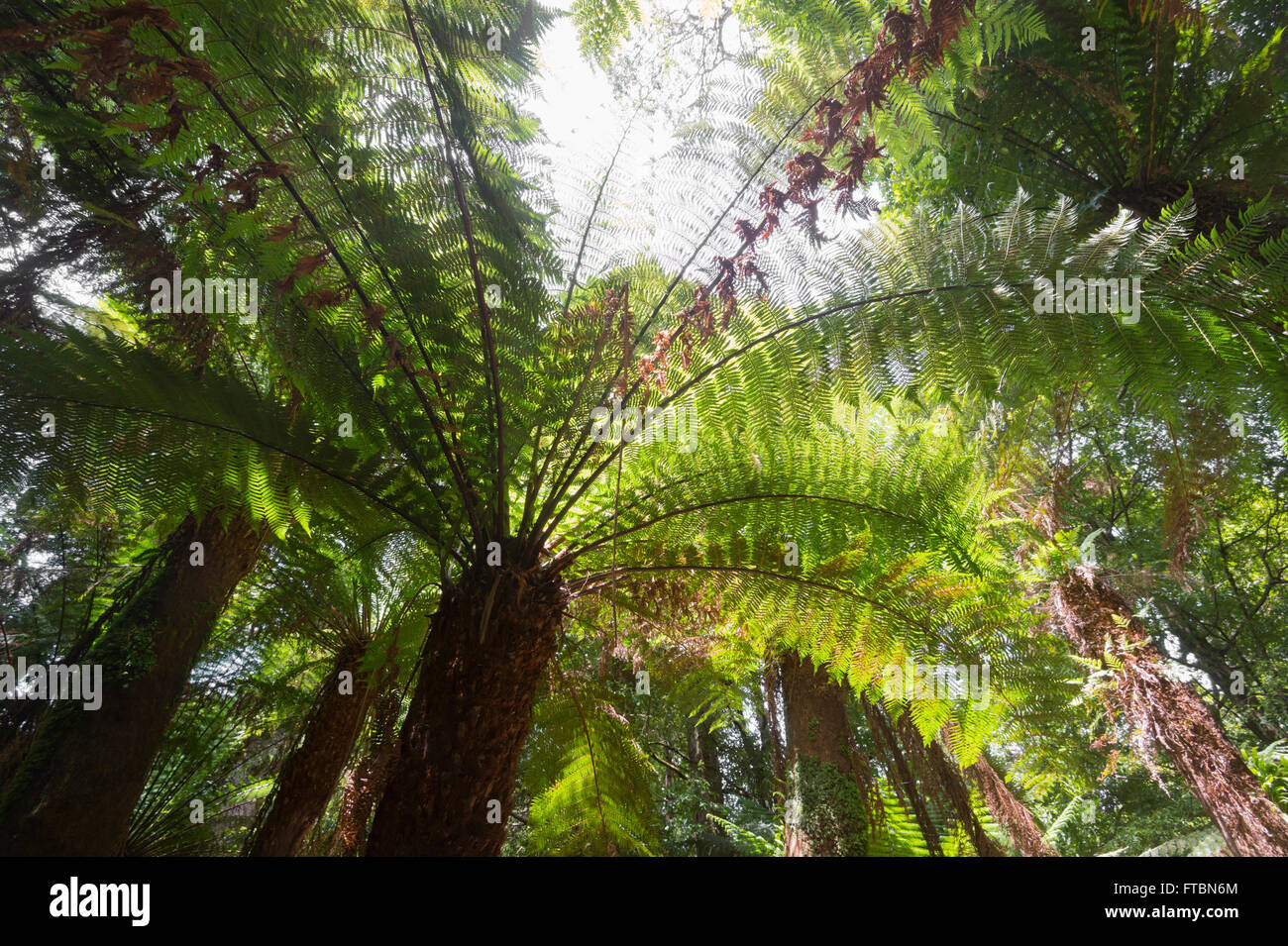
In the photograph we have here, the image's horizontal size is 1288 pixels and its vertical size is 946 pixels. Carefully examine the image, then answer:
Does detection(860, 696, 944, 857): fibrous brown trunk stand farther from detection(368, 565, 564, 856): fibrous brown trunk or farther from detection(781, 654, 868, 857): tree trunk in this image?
detection(368, 565, 564, 856): fibrous brown trunk

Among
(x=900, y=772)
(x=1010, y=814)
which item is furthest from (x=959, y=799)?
(x=900, y=772)

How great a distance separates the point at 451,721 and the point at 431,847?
0.90ft

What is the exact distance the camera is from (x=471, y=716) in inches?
59.6

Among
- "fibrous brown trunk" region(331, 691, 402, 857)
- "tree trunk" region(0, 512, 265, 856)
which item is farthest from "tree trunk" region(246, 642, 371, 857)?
"tree trunk" region(0, 512, 265, 856)

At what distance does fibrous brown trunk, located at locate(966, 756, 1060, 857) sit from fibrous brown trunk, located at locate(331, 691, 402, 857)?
103 inches

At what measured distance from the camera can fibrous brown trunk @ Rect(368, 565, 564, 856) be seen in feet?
4.60

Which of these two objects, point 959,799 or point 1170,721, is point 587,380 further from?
point 1170,721

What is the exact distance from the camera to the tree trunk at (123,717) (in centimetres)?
211

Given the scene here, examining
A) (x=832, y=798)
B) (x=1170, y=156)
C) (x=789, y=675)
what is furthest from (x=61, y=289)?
(x=1170, y=156)

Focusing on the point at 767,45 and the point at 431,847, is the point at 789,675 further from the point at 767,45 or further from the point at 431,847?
the point at 767,45

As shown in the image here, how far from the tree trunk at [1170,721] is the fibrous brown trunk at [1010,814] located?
71cm

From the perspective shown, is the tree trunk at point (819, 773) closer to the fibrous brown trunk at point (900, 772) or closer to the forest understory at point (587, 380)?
the forest understory at point (587, 380)

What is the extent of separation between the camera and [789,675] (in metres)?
3.30

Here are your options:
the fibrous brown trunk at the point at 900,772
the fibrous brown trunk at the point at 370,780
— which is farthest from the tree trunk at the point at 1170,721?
the fibrous brown trunk at the point at 370,780
